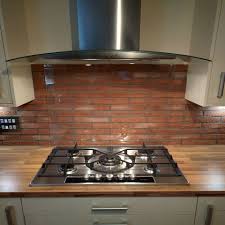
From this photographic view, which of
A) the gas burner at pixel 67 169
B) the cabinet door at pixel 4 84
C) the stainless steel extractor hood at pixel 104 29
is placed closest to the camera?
the stainless steel extractor hood at pixel 104 29

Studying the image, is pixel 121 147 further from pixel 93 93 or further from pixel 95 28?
pixel 95 28

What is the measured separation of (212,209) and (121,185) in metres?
0.54

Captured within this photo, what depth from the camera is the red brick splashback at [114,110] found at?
1503 millimetres

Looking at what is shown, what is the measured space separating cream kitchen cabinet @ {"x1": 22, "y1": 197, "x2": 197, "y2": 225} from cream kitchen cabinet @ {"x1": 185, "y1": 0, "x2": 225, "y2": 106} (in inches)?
24.8

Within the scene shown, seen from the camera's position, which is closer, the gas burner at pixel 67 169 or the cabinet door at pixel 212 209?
the cabinet door at pixel 212 209

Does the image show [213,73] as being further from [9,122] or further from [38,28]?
[9,122]

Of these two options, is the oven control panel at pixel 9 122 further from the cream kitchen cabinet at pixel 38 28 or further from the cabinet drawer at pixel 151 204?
the cabinet drawer at pixel 151 204

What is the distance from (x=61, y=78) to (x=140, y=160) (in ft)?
2.88

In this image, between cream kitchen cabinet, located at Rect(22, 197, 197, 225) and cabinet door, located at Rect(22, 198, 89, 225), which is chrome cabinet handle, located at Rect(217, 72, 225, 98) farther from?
cabinet door, located at Rect(22, 198, 89, 225)

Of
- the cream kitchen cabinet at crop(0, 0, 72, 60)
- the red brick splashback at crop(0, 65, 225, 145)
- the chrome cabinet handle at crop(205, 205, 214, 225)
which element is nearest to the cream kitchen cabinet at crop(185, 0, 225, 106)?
the red brick splashback at crop(0, 65, 225, 145)

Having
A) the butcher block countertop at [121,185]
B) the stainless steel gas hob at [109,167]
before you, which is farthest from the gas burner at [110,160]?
the butcher block countertop at [121,185]

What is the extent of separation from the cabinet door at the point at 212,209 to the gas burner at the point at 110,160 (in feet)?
1.83

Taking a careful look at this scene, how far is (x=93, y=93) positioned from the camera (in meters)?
1.54

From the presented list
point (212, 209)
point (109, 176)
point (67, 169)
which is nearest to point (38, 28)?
point (67, 169)
